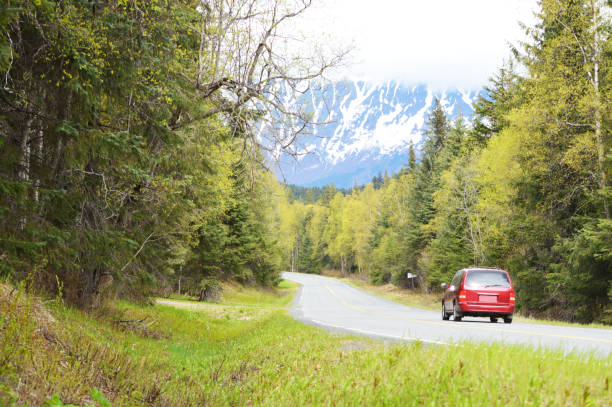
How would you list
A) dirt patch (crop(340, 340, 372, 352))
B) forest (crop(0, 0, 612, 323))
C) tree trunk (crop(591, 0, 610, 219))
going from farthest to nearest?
tree trunk (crop(591, 0, 610, 219))
dirt patch (crop(340, 340, 372, 352))
forest (crop(0, 0, 612, 323))

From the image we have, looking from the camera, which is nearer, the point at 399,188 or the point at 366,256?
the point at 399,188

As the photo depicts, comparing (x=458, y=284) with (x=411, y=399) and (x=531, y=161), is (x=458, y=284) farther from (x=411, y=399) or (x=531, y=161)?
(x=411, y=399)

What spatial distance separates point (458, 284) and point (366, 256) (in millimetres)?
53832

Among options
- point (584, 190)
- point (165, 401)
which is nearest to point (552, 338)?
point (165, 401)

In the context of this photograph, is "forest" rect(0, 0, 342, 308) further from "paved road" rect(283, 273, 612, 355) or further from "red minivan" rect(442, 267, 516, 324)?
"red minivan" rect(442, 267, 516, 324)

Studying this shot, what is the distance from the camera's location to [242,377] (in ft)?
21.3

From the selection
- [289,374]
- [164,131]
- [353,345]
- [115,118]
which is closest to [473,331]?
[353,345]

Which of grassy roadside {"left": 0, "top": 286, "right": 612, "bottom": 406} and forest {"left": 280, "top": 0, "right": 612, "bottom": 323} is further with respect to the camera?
forest {"left": 280, "top": 0, "right": 612, "bottom": 323}

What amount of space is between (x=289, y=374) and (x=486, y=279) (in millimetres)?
10545

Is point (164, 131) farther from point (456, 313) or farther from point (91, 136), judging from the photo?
point (456, 313)

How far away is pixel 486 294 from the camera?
1441 centimetres

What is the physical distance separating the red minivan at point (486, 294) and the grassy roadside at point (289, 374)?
8.13m

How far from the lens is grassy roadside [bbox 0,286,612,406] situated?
3521 millimetres

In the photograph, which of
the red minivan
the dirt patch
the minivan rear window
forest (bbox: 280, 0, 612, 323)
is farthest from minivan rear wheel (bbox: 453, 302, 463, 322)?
the dirt patch
